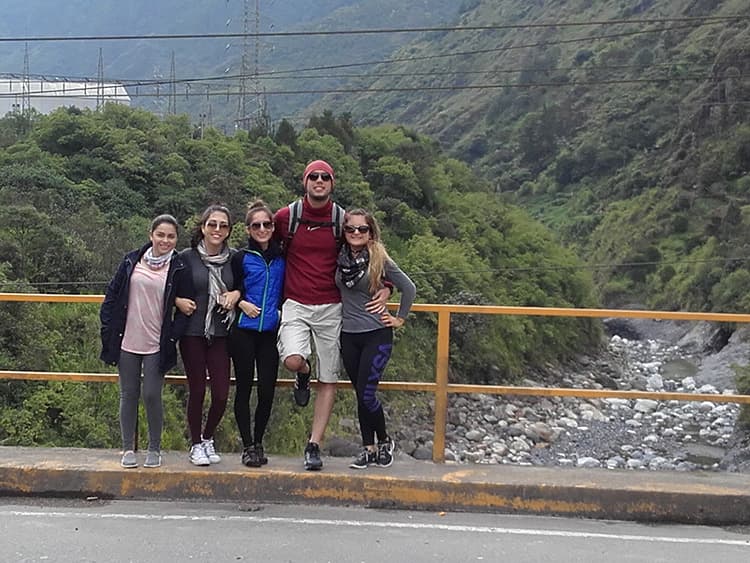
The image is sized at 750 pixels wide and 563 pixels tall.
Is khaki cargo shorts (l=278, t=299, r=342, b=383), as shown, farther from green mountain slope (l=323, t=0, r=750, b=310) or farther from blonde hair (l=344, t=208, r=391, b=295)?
green mountain slope (l=323, t=0, r=750, b=310)

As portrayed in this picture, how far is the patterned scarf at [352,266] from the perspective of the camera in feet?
17.1

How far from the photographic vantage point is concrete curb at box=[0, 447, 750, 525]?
524 cm

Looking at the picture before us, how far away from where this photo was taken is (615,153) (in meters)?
82.6

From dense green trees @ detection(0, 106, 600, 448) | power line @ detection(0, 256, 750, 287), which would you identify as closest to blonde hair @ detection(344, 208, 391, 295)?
dense green trees @ detection(0, 106, 600, 448)

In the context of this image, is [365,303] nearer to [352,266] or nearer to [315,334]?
[352,266]

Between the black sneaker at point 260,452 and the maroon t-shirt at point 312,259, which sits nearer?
the maroon t-shirt at point 312,259

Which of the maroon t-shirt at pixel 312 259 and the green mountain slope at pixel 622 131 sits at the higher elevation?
the green mountain slope at pixel 622 131

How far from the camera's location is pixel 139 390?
5477 mm

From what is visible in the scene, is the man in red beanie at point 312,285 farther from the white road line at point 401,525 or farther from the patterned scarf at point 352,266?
the white road line at point 401,525

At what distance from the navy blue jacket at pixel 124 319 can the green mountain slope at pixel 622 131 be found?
2220 cm

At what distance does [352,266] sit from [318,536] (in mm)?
1577

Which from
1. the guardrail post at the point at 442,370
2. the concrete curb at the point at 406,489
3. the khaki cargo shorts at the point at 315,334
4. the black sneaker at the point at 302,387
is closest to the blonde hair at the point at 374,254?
the khaki cargo shorts at the point at 315,334

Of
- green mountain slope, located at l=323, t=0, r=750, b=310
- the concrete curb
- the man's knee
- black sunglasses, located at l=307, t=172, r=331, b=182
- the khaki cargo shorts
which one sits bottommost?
the concrete curb

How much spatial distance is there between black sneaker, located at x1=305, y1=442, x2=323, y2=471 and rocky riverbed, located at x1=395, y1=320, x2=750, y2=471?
1216 centimetres
